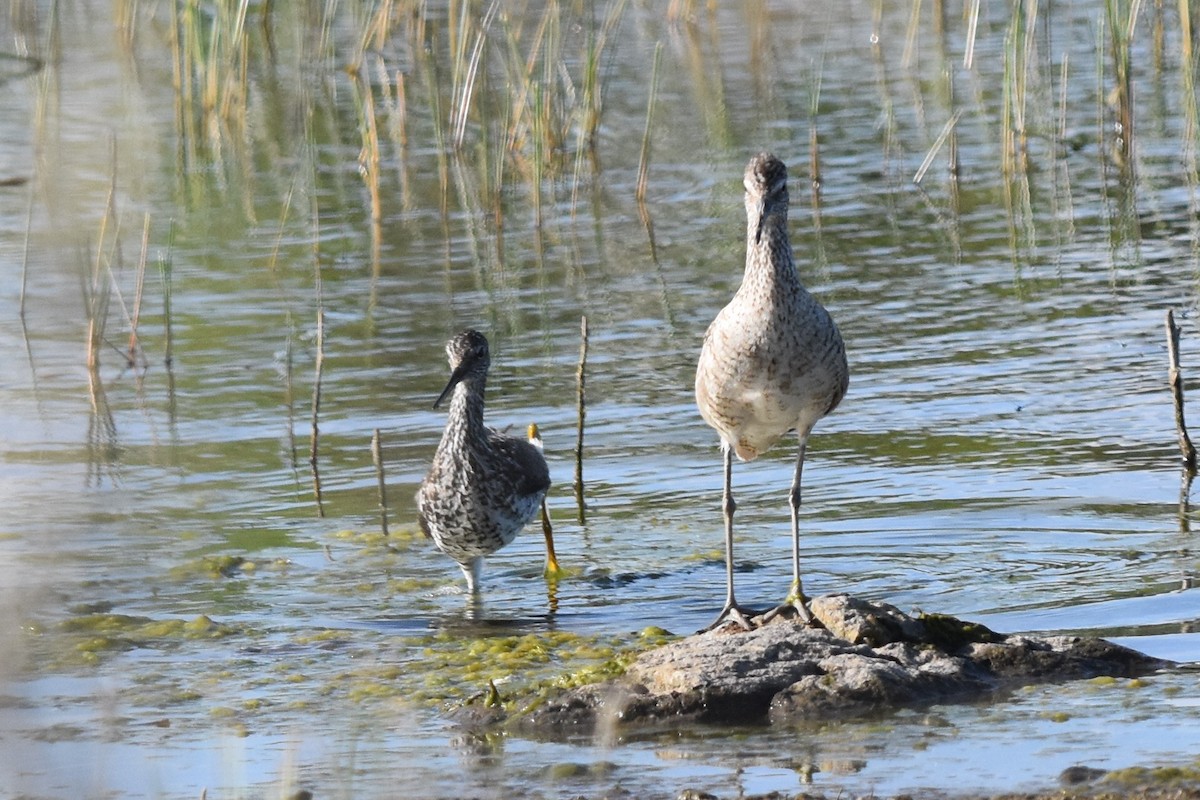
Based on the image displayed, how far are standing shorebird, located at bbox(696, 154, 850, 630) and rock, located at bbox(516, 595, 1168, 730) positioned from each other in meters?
0.57

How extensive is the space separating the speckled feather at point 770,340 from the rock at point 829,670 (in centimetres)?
99

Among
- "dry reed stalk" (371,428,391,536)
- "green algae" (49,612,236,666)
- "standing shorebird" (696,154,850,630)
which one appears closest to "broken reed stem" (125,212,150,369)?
"dry reed stalk" (371,428,391,536)

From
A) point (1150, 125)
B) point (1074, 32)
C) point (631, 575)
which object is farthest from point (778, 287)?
point (1074, 32)

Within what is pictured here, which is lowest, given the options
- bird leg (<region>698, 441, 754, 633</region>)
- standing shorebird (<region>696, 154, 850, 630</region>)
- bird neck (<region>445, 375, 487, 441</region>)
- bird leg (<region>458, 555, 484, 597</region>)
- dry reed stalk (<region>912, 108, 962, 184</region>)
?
bird leg (<region>458, 555, 484, 597</region>)

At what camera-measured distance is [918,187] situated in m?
15.4

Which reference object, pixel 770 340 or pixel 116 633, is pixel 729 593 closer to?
pixel 770 340

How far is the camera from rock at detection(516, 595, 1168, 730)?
19.0 ft

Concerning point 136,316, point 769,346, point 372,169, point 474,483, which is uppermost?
point 372,169

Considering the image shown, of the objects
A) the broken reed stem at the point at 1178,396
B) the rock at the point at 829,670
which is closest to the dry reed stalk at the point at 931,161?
the broken reed stem at the point at 1178,396

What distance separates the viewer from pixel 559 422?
1027cm

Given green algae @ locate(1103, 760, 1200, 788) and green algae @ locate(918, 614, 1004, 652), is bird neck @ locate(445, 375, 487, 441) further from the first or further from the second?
green algae @ locate(1103, 760, 1200, 788)

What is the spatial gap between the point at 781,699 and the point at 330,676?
1.85 m

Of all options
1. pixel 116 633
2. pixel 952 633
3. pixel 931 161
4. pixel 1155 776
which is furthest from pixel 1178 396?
pixel 931 161

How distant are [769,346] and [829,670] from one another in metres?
1.43
